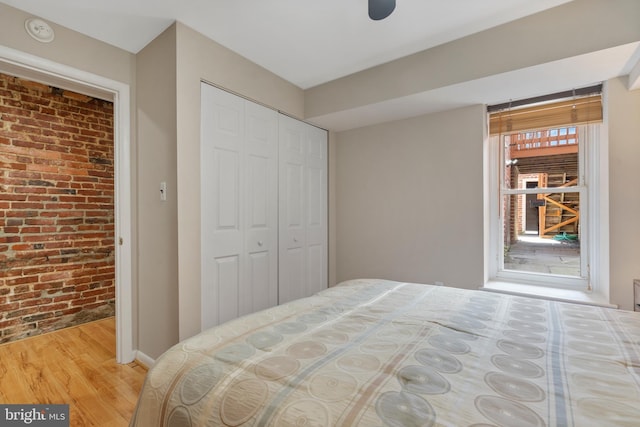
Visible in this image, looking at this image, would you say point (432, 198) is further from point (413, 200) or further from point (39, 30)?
point (39, 30)

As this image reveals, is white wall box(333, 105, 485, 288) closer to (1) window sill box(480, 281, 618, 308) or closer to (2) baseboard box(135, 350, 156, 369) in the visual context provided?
(1) window sill box(480, 281, 618, 308)

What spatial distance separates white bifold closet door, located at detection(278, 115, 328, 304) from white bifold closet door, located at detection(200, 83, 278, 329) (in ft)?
0.37

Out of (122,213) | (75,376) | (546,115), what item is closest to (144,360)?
(75,376)

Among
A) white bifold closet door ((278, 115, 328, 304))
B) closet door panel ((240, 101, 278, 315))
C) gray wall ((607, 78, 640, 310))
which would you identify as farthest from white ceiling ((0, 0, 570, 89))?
gray wall ((607, 78, 640, 310))

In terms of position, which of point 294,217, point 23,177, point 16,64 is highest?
point 16,64

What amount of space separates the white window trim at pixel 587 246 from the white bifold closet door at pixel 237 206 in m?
1.90

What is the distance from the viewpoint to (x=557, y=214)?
8.30ft

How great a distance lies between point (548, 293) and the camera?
232 centimetres

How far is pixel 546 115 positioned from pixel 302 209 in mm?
2257

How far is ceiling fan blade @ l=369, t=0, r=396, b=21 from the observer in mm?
1396

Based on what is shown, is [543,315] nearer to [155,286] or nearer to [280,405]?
[280,405]

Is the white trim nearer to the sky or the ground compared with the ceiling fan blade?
nearer to the ground

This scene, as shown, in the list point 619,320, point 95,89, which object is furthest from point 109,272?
point 619,320

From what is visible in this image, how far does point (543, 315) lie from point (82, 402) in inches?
98.6
